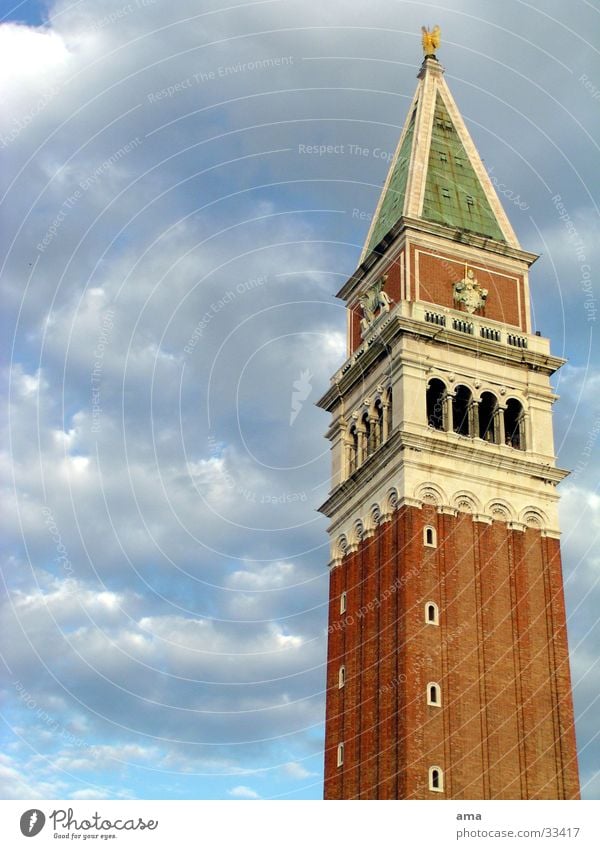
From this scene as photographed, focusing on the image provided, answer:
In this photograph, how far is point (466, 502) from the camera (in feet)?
271

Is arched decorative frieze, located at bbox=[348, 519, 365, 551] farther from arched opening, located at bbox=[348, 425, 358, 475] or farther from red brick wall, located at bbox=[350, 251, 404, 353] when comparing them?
red brick wall, located at bbox=[350, 251, 404, 353]

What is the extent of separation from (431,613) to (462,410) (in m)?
15.6

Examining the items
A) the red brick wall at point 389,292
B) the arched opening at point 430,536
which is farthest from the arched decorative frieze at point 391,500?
the red brick wall at point 389,292

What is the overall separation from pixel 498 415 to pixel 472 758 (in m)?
23.0

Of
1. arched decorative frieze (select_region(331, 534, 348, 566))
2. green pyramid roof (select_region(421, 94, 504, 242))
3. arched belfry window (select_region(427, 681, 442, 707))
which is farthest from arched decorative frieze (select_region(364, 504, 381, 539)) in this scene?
green pyramid roof (select_region(421, 94, 504, 242))

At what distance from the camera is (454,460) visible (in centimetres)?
8331

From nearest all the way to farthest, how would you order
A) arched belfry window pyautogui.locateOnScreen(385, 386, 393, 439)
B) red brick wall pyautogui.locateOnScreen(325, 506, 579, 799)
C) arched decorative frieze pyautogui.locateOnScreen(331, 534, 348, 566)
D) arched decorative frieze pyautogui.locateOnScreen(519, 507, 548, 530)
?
1. red brick wall pyautogui.locateOnScreen(325, 506, 579, 799)
2. arched decorative frieze pyautogui.locateOnScreen(519, 507, 548, 530)
3. arched belfry window pyautogui.locateOnScreen(385, 386, 393, 439)
4. arched decorative frieze pyautogui.locateOnScreen(331, 534, 348, 566)

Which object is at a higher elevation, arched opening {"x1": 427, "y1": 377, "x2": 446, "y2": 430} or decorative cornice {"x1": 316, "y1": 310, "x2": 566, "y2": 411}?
decorative cornice {"x1": 316, "y1": 310, "x2": 566, "y2": 411}

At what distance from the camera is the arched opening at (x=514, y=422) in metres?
87.3

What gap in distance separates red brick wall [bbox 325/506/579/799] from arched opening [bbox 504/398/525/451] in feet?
22.4

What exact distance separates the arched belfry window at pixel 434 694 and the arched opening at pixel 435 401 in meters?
17.8

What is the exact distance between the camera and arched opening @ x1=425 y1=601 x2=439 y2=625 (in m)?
77.5
